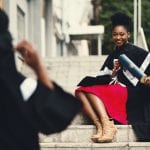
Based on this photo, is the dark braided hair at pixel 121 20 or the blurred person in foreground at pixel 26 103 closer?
the blurred person in foreground at pixel 26 103

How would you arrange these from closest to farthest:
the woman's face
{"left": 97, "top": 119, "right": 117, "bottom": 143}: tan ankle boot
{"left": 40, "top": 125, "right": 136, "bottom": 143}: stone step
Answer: {"left": 97, "top": 119, "right": 117, "bottom": 143}: tan ankle boot
{"left": 40, "top": 125, "right": 136, "bottom": 143}: stone step
the woman's face

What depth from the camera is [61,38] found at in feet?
87.9

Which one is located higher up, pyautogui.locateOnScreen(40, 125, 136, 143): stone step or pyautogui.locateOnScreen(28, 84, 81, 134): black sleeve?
pyautogui.locateOnScreen(28, 84, 81, 134): black sleeve

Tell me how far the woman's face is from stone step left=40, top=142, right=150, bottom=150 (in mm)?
1192

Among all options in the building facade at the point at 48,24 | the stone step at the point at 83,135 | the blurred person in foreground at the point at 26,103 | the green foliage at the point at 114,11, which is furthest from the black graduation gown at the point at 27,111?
the green foliage at the point at 114,11

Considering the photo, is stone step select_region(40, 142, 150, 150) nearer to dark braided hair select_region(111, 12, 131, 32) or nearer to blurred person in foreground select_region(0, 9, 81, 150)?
dark braided hair select_region(111, 12, 131, 32)

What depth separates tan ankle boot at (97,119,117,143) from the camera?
6.95 meters

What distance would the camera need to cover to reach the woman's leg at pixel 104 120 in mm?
6973

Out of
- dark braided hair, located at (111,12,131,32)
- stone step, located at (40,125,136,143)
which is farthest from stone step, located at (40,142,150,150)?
dark braided hair, located at (111,12,131,32)

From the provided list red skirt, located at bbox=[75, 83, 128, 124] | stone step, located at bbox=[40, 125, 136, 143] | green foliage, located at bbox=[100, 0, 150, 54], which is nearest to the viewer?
stone step, located at bbox=[40, 125, 136, 143]

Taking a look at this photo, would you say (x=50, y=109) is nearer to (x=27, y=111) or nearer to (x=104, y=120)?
(x=27, y=111)

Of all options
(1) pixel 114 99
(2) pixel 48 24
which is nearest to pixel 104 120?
(1) pixel 114 99

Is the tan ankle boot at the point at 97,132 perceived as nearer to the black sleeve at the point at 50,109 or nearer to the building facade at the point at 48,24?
the building facade at the point at 48,24

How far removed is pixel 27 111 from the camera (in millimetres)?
3037
